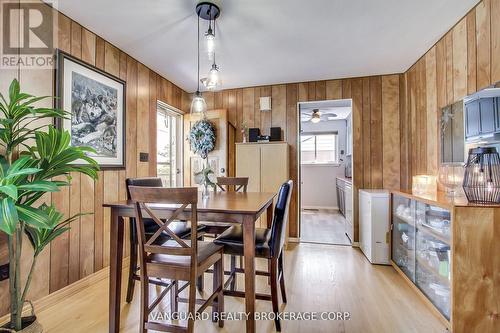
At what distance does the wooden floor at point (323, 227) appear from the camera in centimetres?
393

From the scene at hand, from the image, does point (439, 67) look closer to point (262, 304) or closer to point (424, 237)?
point (424, 237)

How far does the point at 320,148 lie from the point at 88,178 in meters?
5.52

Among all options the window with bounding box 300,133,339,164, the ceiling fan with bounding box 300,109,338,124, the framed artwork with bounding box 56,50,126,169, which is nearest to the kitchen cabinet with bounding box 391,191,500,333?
the framed artwork with bounding box 56,50,126,169

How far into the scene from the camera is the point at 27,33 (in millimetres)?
1928

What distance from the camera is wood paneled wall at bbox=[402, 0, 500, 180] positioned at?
6.29 feet

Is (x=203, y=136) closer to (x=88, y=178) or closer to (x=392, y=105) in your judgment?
(x=88, y=178)

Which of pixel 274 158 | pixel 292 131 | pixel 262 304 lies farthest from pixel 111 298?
pixel 292 131

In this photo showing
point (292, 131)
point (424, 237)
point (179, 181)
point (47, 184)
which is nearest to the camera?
point (47, 184)

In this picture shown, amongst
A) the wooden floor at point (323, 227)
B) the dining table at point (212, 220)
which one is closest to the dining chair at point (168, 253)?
the dining table at point (212, 220)

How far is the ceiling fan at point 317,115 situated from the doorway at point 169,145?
8.56 feet

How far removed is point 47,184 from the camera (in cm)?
138

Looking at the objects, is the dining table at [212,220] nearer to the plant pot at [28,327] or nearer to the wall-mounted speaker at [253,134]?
the plant pot at [28,327]

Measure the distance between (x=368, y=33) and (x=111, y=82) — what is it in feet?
9.00

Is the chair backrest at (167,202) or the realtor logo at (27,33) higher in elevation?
the realtor logo at (27,33)
